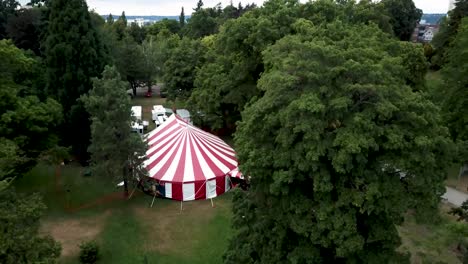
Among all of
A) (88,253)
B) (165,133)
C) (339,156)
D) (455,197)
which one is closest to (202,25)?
(165,133)

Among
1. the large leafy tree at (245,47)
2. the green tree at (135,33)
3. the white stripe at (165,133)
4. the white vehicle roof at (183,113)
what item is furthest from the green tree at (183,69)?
the green tree at (135,33)

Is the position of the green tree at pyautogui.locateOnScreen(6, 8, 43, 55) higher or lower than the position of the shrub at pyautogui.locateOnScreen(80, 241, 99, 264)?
higher

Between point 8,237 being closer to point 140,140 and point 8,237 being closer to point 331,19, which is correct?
point 140,140

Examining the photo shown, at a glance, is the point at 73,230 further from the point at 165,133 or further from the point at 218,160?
the point at 218,160

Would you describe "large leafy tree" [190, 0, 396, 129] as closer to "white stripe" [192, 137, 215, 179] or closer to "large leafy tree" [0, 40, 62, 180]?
"white stripe" [192, 137, 215, 179]

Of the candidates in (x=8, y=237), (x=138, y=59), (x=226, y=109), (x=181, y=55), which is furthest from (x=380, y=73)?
(x=138, y=59)

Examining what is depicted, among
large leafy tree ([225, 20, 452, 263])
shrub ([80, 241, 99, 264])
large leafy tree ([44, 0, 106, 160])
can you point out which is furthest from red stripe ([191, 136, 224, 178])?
large leafy tree ([225, 20, 452, 263])
